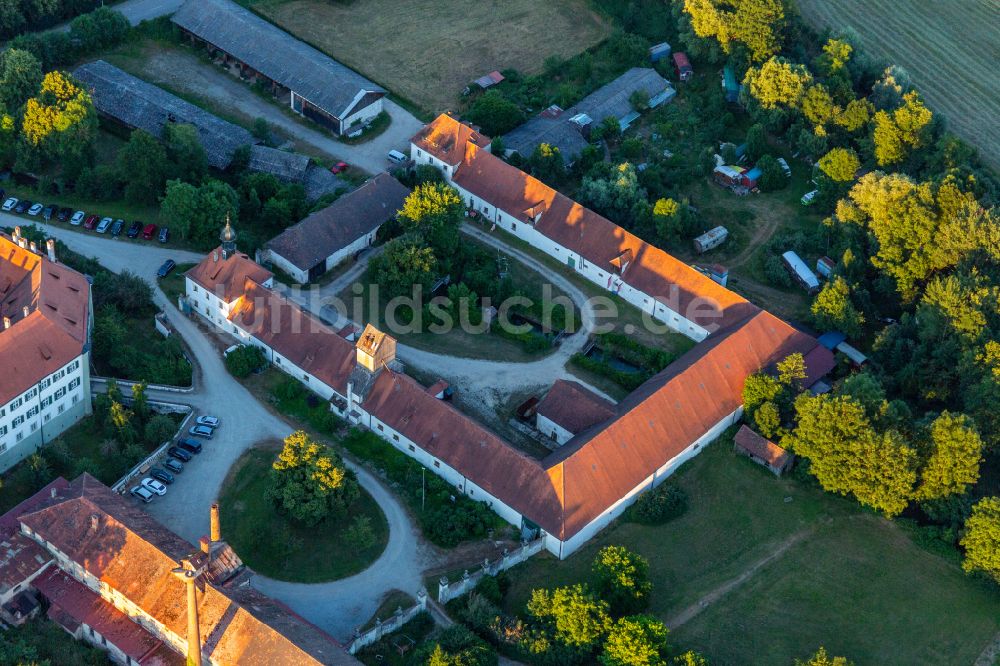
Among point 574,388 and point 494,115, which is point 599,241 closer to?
point 574,388

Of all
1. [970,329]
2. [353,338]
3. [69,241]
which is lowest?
[69,241]

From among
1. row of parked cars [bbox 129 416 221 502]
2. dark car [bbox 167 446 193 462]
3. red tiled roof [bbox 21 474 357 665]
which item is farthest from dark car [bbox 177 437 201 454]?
red tiled roof [bbox 21 474 357 665]

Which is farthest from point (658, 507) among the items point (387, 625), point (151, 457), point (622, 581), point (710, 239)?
point (151, 457)

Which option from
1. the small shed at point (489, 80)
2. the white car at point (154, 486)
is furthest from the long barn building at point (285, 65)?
the white car at point (154, 486)

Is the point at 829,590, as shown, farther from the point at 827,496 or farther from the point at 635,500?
the point at 635,500

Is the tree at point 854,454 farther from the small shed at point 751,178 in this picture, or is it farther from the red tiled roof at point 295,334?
the red tiled roof at point 295,334

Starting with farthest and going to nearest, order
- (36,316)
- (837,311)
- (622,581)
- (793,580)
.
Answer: (837,311), (36,316), (793,580), (622,581)

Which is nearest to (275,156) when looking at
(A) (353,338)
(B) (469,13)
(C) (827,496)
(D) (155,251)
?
(D) (155,251)
